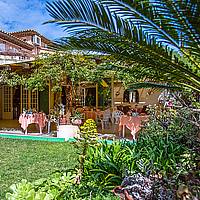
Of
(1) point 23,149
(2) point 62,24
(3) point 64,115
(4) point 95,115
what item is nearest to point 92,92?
(4) point 95,115

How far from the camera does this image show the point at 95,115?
57.4 feet

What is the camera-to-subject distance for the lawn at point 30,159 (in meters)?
7.41

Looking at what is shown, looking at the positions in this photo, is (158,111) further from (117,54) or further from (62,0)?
(62,0)

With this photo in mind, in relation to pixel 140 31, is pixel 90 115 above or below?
below

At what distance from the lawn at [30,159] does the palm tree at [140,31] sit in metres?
3.34

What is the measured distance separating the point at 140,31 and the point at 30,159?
6.48 metres

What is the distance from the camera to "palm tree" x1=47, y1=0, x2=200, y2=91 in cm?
333

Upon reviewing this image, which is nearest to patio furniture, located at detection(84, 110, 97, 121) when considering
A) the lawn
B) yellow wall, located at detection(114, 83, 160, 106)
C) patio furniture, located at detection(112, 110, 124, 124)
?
patio furniture, located at detection(112, 110, 124, 124)

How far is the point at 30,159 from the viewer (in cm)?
938

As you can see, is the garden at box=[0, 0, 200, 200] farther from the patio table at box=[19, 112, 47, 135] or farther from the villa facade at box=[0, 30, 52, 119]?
the villa facade at box=[0, 30, 52, 119]

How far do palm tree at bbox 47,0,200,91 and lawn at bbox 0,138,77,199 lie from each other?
11.0 feet

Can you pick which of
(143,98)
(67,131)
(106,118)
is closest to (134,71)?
(67,131)

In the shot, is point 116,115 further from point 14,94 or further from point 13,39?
point 13,39

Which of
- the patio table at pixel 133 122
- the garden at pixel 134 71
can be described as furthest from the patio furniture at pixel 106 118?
the garden at pixel 134 71
